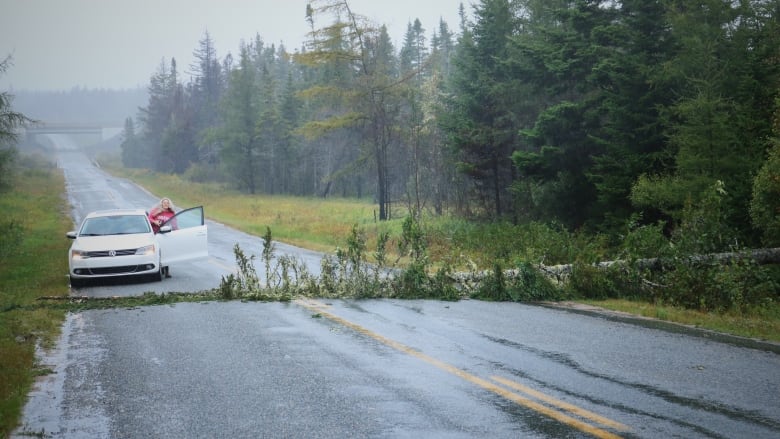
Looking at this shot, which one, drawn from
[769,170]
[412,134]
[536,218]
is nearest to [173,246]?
[769,170]

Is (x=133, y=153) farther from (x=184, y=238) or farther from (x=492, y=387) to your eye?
(x=492, y=387)

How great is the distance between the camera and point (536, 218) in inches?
1060

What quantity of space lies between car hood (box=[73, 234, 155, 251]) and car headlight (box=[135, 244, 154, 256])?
8 centimetres

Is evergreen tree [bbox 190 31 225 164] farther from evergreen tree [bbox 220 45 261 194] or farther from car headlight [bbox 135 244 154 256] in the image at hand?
car headlight [bbox 135 244 154 256]

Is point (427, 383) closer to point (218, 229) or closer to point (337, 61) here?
point (218, 229)

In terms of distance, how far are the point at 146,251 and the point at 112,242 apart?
73 centimetres

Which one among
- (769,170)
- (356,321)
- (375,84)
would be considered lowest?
(356,321)

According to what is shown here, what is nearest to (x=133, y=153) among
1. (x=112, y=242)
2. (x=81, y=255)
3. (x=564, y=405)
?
(x=112, y=242)

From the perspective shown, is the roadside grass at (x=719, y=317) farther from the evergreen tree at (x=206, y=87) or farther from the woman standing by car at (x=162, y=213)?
the evergreen tree at (x=206, y=87)

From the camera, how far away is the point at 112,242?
1460cm

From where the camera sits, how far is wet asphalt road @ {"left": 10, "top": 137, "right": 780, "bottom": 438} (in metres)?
5.21

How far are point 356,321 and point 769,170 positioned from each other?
10.9 metres

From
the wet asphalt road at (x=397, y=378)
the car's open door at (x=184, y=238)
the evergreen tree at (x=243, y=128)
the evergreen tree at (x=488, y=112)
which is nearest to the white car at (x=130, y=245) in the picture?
the car's open door at (x=184, y=238)

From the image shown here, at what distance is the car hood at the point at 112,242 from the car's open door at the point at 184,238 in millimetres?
497
